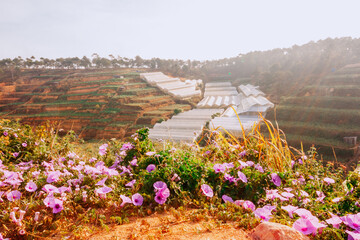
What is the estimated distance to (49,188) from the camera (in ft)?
4.21

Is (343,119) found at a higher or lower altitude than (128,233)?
lower

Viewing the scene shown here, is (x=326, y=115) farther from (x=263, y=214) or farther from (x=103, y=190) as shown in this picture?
(x=103, y=190)

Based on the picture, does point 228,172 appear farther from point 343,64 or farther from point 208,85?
point 208,85

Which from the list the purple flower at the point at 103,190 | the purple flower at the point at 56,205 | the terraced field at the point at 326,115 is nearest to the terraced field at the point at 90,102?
the terraced field at the point at 326,115

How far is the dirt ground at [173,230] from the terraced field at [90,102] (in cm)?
1997

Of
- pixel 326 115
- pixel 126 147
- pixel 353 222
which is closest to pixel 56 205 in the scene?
pixel 126 147

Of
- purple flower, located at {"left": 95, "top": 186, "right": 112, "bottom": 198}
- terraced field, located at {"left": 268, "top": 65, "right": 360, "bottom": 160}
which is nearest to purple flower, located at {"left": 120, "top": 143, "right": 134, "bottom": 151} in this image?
purple flower, located at {"left": 95, "top": 186, "right": 112, "bottom": 198}

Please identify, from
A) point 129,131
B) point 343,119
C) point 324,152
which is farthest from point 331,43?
point 129,131

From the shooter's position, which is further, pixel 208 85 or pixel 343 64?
pixel 208 85

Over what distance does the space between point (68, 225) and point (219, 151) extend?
62.6 inches

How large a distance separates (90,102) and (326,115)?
26.5 meters

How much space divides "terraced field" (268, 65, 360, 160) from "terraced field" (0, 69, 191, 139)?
11572mm

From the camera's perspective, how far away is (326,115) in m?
15.4

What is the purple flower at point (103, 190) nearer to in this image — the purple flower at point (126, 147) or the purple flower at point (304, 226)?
the purple flower at point (126, 147)
